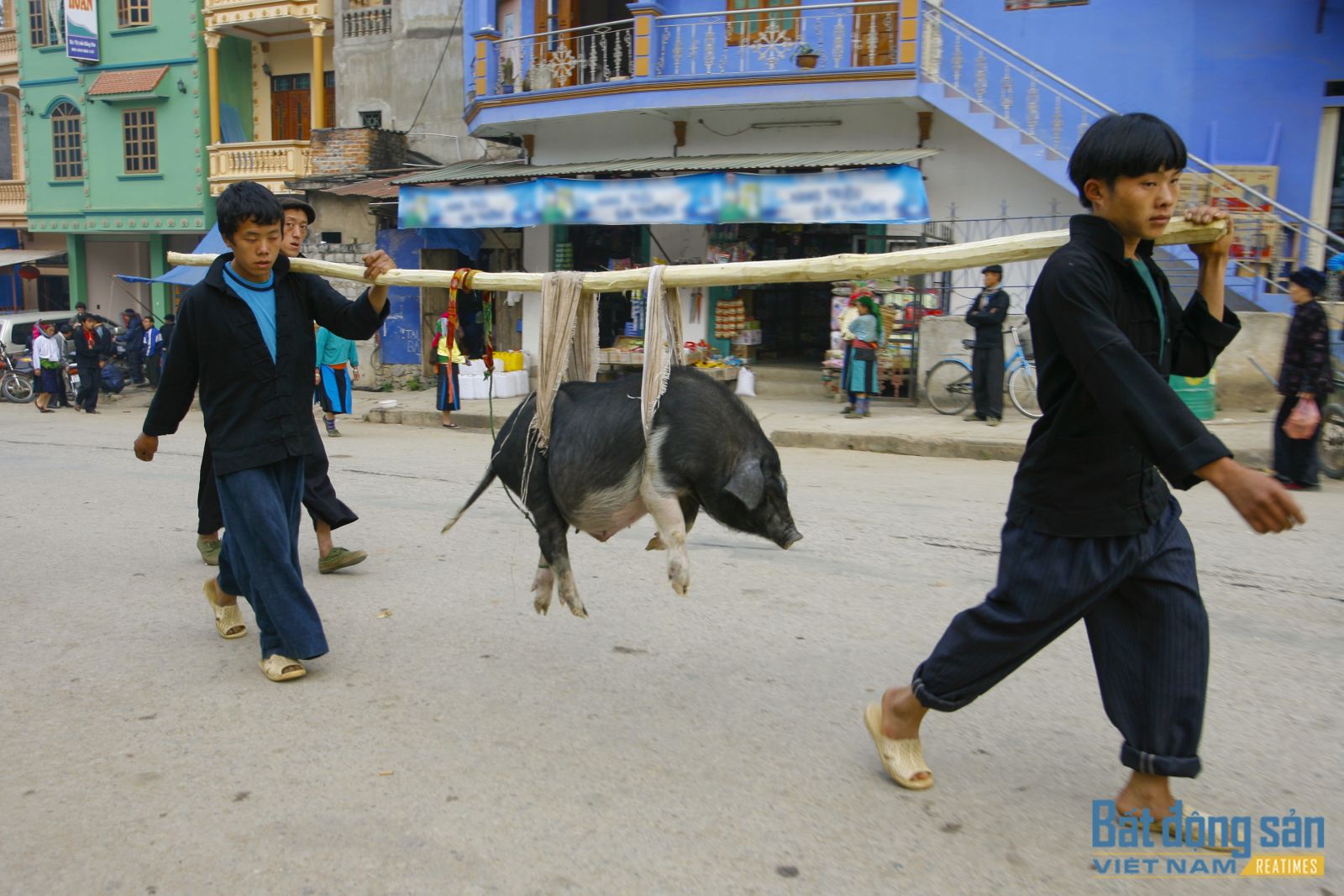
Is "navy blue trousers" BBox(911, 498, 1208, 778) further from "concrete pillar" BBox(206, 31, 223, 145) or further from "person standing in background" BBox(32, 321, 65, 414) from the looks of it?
"concrete pillar" BBox(206, 31, 223, 145)

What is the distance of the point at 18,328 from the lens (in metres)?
18.6

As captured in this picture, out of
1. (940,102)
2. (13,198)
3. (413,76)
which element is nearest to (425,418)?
(940,102)

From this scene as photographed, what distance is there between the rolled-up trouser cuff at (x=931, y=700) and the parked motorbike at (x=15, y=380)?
1799 cm

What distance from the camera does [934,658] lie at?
279 centimetres

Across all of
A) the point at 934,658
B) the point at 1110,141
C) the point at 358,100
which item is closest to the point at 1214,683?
the point at 934,658

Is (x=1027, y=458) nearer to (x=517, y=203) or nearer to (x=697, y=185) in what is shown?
(x=697, y=185)

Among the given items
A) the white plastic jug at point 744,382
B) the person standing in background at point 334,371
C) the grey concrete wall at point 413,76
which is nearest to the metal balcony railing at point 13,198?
the grey concrete wall at point 413,76

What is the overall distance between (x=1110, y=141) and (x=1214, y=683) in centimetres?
230

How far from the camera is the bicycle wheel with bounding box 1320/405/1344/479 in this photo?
797 centimetres

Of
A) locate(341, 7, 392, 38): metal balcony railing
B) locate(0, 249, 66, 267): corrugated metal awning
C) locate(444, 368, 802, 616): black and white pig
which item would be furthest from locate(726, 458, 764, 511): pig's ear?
locate(0, 249, 66, 267): corrugated metal awning

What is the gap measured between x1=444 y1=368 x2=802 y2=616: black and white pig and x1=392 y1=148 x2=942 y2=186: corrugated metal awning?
9.64m

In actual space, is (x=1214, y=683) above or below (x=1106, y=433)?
below

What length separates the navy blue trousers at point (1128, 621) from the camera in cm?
246

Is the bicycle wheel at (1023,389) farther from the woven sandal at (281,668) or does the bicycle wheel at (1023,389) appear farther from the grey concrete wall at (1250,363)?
the woven sandal at (281,668)
